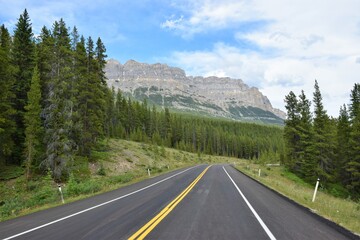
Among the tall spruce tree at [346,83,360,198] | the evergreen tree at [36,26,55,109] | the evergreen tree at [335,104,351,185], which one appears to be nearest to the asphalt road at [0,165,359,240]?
the evergreen tree at [36,26,55,109]

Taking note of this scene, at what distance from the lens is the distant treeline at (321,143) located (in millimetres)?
44500

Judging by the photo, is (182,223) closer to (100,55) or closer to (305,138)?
(100,55)

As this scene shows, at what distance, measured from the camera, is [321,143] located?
44.9 m

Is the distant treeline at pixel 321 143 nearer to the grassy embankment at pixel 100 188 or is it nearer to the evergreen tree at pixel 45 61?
the grassy embankment at pixel 100 188

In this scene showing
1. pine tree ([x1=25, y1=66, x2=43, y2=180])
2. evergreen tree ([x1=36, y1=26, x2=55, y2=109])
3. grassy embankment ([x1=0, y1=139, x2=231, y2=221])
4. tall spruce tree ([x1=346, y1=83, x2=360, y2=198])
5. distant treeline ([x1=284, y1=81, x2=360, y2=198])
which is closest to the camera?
grassy embankment ([x1=0, y1=139, x2=231, y2=221])

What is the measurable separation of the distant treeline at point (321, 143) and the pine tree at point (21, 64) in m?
41.7

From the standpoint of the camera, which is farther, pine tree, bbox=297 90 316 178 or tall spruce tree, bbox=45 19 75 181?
pine tree, bbox=297 90 316 178

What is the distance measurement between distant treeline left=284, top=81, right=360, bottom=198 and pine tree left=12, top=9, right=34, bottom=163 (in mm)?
41726

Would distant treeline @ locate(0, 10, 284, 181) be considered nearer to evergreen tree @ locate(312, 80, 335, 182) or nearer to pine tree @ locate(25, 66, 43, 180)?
pine tree @ locate(25, 66, 43, 180)

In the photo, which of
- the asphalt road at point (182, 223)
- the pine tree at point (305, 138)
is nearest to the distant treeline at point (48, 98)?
the asphalt road at point (182, 223)

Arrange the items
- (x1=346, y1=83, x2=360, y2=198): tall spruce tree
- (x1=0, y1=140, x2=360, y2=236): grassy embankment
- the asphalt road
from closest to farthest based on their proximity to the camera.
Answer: the asphalt road → (x1=0, y1=140, x2=360, y2=236): grassy embankment → (x1=346, y1=83, x2=360, y2=198): tall spruce tree

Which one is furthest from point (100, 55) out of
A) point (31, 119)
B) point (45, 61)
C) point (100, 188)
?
point (100, 188)

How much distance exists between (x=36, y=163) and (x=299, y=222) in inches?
1130

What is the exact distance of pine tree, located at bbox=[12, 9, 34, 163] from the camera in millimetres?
32188
